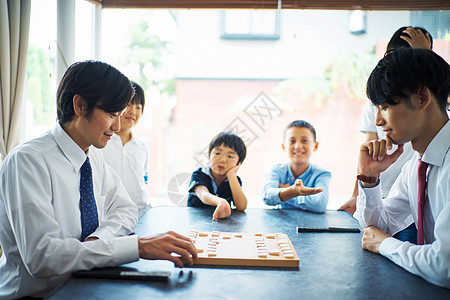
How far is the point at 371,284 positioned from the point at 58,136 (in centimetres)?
108

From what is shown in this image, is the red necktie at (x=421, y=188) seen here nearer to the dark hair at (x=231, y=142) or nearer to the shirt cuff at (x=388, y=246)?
the shirt cuff at (x=388, y=246)

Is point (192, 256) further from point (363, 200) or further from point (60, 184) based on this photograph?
point (363, 200)

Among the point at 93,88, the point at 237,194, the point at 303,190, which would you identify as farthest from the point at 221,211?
the point at 93,88

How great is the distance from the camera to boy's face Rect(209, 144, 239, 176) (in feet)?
7.86

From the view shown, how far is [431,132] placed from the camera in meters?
1.32

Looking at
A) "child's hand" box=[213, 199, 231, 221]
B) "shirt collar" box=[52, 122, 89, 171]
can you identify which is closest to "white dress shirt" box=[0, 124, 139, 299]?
"shirt collar" box=[52, 122, 89, 171]

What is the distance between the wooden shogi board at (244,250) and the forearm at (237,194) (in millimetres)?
650

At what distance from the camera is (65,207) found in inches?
52.0

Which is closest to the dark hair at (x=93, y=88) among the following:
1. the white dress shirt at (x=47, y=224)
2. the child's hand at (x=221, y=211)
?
the white dress shirt at (x=47, y=224)

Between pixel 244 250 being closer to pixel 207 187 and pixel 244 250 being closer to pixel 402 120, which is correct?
pixel 402 120

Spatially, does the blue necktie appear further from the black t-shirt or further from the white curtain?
the white curtain

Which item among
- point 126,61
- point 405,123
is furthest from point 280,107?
point 405,123

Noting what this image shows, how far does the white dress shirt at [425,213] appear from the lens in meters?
1.07

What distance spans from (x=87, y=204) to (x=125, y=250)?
35cm
